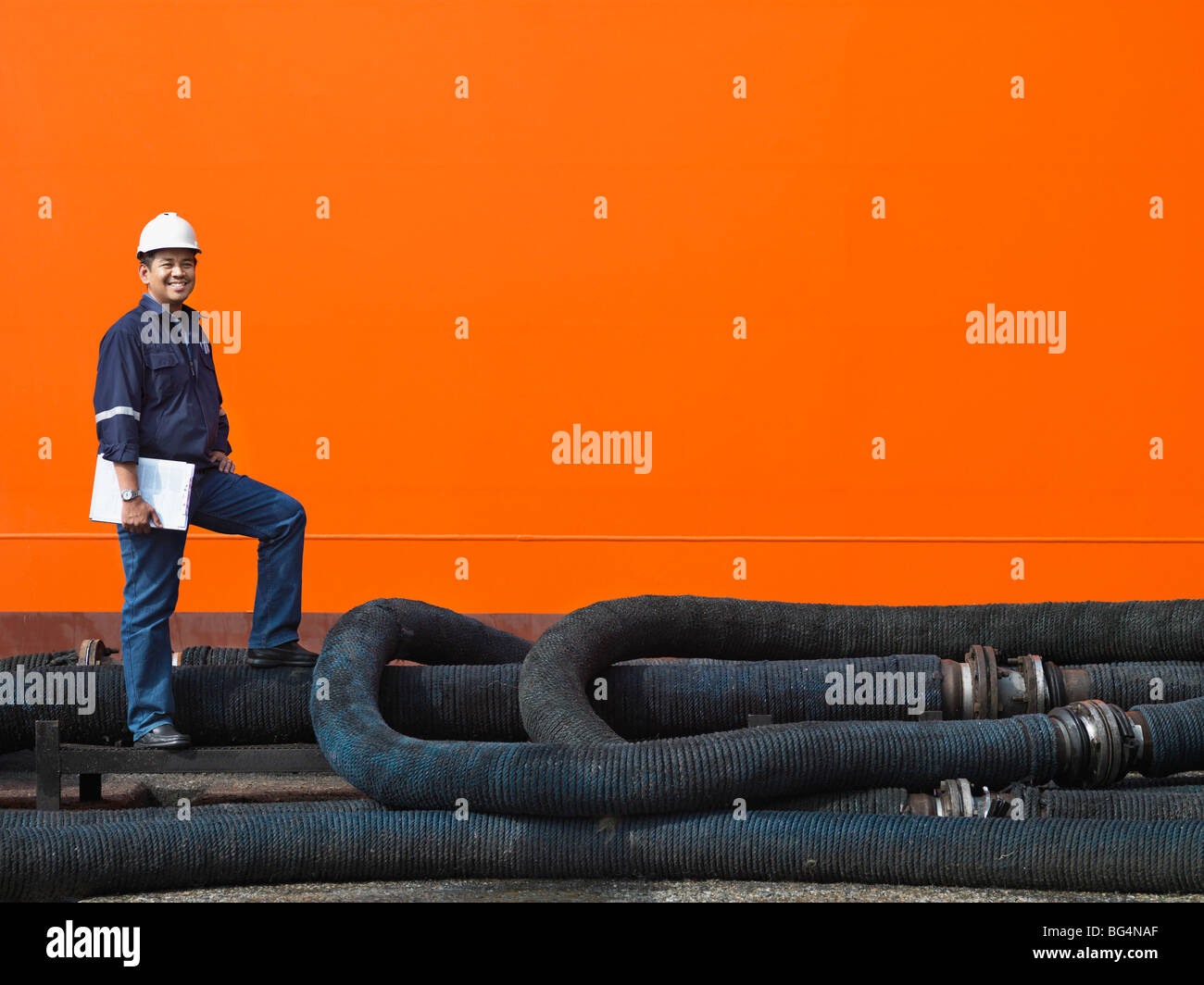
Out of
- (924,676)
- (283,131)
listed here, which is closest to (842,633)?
(924,676)

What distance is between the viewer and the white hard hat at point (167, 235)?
4074 millimetres

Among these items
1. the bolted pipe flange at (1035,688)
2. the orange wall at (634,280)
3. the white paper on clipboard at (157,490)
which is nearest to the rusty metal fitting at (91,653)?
the white paper on clipboard at (157,490)

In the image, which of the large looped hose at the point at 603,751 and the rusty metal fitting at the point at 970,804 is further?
the rusty metal fitting at the point at 970,804

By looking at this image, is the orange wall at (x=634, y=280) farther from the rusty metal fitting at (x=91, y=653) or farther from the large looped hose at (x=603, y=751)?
the large looped hose at (x=603, y=751)

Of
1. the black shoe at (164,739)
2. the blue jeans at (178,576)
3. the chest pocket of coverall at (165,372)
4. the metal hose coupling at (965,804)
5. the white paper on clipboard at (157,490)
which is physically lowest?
the metal hose coupling at (965,804)

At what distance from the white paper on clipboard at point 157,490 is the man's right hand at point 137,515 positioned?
0.03 metres

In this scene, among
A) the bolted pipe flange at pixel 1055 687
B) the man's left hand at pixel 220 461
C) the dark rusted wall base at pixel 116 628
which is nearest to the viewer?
the bolted pipe flange at pixel 1055 687

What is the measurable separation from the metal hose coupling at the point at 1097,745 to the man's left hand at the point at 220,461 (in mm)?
2902

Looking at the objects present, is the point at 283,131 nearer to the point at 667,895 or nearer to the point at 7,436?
the point at 7,436

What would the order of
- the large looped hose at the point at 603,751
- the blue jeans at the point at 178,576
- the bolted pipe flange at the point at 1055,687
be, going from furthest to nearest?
1. the bolted pipe flange at the point at 1055,687
2. the blue jeans at the point at 178,576
3. the large looped hose at the point at 603,751

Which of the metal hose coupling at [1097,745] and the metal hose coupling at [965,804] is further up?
the metal hose coupling at [1097,745]

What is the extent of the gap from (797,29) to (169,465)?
3694mm

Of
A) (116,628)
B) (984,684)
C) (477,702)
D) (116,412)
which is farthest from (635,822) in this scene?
(116,628)

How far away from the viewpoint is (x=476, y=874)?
3539 millimetres
